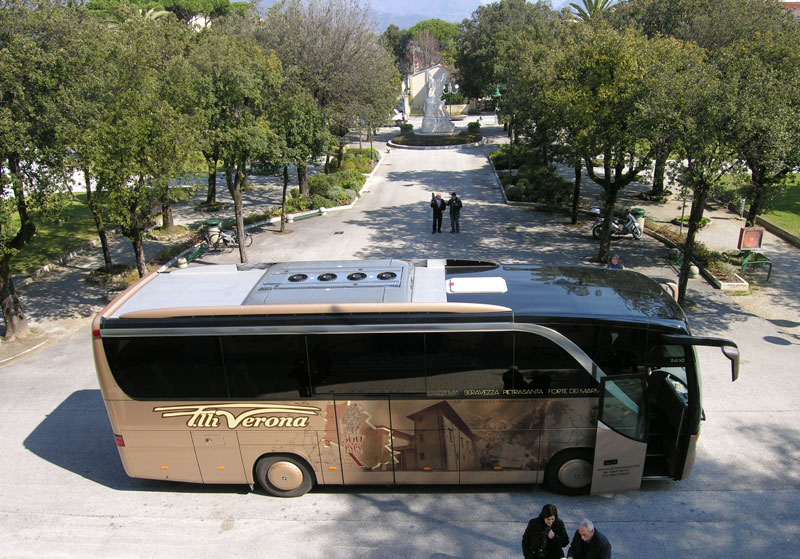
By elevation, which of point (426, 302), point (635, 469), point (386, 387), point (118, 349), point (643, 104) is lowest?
point (635, 469)

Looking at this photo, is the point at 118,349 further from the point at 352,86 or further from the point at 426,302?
the point at 352,86

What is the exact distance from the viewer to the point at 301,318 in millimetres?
7578

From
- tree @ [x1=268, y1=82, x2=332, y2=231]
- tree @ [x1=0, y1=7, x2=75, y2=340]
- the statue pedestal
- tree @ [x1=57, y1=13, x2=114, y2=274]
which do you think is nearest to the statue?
the statue pedestal

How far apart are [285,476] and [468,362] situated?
341cm

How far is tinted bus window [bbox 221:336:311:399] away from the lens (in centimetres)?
764

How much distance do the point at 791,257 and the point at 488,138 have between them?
33.5 meters

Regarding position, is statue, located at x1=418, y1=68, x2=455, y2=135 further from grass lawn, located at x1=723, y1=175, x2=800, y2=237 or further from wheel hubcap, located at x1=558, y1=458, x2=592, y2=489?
wheel hubcap, located at x1=558, y1=458, x2=592, y2=489

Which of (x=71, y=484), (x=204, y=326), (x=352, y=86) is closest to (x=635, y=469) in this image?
(x=204, y=326)

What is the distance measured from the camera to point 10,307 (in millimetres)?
14578

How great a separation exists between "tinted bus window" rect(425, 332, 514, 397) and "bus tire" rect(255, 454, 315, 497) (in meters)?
2.49

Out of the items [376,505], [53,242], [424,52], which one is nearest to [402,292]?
[376,505]

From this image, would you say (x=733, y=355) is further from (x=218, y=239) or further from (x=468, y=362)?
(x=218, y=239)

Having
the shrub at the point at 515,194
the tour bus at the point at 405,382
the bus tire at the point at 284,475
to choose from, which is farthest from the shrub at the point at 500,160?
the bus tire at the point at 284,475

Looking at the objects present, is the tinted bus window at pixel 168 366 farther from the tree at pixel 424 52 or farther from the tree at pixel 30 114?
the tree at pixel 424 52
